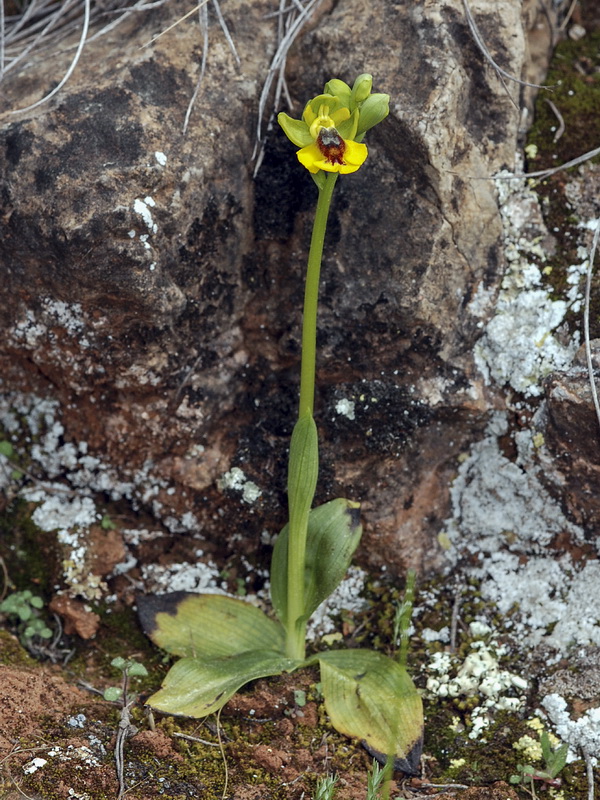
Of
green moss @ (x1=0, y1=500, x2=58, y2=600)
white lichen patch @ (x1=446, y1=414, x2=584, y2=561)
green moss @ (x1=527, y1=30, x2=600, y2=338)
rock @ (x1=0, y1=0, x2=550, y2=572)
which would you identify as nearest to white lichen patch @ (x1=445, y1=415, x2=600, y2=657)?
white lichen patch @ (x1=446, y1=414, x2=584, y2=561)

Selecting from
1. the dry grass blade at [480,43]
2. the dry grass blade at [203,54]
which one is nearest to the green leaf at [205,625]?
the dry grass blade at [203,54]

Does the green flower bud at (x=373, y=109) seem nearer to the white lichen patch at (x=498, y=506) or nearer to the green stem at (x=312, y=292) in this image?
the green stem at (x=312, y=292)

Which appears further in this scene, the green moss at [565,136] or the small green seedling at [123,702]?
the green moss at [565,136]

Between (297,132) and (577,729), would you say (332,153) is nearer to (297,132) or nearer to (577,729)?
(297,132)

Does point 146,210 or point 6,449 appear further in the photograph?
point 6,449

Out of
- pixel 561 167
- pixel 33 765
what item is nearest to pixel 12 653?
pixel 33 765
